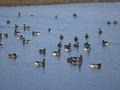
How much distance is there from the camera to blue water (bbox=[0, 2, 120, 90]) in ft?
117

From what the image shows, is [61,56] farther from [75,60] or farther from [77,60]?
[77,60]

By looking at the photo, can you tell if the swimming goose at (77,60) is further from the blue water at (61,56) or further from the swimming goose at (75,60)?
the blue water at (61,56)

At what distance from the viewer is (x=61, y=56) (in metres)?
43.8

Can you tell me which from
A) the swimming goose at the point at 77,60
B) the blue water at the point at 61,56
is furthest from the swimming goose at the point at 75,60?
the blue water at the point at 61,56

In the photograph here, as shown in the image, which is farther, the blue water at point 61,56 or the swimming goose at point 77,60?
the swimming goose at point 77,60

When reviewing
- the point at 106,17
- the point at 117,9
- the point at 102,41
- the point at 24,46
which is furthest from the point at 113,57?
the point at 117,9

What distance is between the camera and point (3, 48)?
160 feet

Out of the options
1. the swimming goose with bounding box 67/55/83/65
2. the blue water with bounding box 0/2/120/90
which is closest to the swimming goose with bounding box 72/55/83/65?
the swimming goose with bounding box 67/55/83/65

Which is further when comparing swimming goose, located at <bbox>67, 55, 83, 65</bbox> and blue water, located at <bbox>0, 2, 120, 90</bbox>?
swimming goose, located at <bbox>67, 55, 83, 65</bbox>

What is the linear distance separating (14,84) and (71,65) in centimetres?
638

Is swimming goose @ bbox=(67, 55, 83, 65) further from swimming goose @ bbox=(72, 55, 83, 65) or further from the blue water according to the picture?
the blue water

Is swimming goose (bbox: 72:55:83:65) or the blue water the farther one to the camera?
swimming goose (bbox: 72:55:83:65)

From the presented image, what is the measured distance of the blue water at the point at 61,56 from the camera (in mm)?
35588

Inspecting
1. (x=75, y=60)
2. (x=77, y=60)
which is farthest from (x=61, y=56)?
(x=77, y=60)
